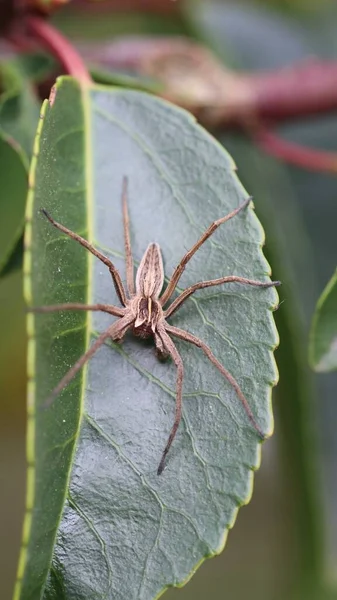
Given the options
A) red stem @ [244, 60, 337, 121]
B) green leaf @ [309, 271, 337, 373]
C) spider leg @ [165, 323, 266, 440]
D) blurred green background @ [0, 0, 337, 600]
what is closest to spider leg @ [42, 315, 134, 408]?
spider leg @ [165, 323, 266, 440]

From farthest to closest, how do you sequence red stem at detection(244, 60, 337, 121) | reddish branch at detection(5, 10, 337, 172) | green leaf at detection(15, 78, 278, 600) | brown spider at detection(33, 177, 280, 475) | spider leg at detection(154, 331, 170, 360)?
red stem at detection(244, 60, 337, 121) → reddish branch at detection(5, 10, 337, 172) → spider leg at detection(154, 331, 170, 360) → brown spider at detection(33, 177, 280, 475) → green leaf at detection(15, 78, 278, 600)

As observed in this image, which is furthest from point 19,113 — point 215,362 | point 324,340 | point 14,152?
point 324,340

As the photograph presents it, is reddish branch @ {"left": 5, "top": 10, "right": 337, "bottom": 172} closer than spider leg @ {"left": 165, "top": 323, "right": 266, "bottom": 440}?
No

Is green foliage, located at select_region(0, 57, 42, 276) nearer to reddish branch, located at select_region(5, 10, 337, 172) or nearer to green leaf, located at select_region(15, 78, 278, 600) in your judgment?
green leaf, located at select_region(15, 78, 278, 600)

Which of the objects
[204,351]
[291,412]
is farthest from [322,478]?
[204,351]

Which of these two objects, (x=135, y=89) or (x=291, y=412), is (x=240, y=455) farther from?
(x=291, y=412)

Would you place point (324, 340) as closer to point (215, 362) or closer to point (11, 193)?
point (215, 362)
